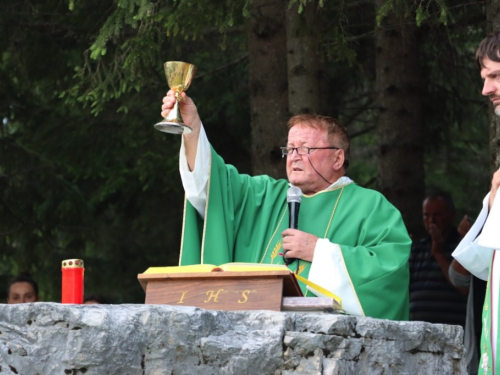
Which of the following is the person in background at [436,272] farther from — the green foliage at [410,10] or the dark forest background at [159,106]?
the green foliage at [410,10]

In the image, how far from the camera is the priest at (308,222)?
492cm

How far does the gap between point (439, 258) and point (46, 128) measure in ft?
14.4

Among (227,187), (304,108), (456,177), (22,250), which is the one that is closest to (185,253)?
(227,187)

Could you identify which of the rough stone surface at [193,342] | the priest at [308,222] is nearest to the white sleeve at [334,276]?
the priest at [308,222]

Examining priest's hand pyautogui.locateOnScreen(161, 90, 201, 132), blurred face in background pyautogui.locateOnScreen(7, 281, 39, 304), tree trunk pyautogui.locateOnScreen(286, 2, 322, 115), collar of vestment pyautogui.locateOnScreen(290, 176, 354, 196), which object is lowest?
blurred face in background pyautogui.locateOnScreen(7, 281, 39, 304)

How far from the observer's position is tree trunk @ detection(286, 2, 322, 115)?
734 centimetres

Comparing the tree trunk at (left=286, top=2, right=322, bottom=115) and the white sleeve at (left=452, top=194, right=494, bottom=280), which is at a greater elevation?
the tree trunk at (left=286, top=2, right=322, bottom=115)

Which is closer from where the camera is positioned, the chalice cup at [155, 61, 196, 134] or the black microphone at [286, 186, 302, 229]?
the chalice cup at [155, 61, 196, 134]

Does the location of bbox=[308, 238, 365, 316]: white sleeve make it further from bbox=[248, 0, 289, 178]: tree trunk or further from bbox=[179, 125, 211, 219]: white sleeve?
bbox=[248, 0, 289, 178]: tree trunk

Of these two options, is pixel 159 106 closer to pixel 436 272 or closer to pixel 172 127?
pixel 436 272

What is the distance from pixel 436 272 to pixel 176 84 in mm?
3175

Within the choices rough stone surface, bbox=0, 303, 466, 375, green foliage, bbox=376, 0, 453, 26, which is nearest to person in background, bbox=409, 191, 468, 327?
green foliage, bbox=376, 0, 453, 26

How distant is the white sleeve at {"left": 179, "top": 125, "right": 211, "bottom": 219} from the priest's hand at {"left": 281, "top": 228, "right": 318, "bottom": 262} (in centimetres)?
59

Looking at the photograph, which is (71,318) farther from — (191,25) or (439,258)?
(439,258)
